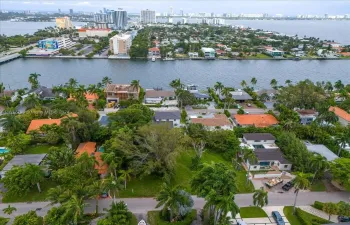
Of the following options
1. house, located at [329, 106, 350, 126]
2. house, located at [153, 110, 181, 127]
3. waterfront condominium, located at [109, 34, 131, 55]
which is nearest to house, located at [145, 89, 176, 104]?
house, located at [153, 110, 181, 127]

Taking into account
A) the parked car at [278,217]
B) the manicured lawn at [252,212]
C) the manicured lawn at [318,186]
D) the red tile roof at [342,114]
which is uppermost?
the red tile roof at [342,114]

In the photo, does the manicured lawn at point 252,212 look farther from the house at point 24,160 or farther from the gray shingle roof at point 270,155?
the house at point 24,160

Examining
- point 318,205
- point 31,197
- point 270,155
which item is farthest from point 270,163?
point 31,197

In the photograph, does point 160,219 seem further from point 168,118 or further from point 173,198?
point 168,118

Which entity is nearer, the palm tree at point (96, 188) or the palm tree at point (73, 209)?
the palm tree at point (73, 209)

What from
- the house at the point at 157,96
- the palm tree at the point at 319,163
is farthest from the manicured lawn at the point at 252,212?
the house at the point at 157,96
